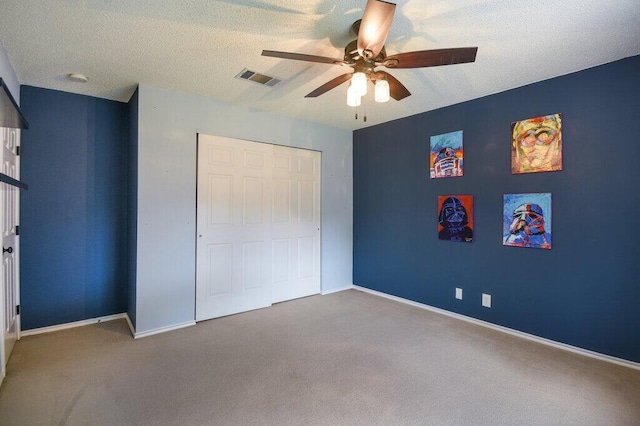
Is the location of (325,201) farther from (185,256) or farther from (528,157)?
(528,157)

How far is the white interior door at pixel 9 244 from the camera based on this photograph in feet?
7.98

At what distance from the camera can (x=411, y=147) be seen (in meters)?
4.13

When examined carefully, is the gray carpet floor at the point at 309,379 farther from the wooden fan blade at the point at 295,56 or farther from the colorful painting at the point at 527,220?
the wooden fan blade at the point at 295,56

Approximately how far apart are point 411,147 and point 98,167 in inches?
151

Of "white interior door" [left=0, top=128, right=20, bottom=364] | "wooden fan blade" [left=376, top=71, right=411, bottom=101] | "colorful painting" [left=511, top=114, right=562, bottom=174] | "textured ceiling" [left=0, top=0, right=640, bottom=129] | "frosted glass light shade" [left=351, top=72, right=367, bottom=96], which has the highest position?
"textured ceiling" [left=0, top=0, right=640, bottom=129]

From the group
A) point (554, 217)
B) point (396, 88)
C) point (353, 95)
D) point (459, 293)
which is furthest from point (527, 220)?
point (353, 95)

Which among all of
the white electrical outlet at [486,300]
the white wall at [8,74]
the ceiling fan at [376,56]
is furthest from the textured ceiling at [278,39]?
the white electrical outlet at [486,300]

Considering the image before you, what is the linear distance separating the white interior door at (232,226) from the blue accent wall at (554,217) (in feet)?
5.88

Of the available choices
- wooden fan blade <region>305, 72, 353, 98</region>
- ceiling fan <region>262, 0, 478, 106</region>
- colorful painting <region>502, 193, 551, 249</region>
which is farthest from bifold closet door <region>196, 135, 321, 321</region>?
colorful painting <region>502, 193, 551, 249</region>

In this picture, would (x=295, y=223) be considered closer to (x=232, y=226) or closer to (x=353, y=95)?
(x=232, y=226)

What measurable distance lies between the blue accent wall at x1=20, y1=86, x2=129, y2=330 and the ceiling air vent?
1.75 metres

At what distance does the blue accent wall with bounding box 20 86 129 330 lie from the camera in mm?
3145

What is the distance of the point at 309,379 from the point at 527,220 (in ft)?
8.42

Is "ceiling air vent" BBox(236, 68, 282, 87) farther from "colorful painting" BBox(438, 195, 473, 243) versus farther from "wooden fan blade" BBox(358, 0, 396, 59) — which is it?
"colorful painting" BBox(438, 195, 473, 243)
